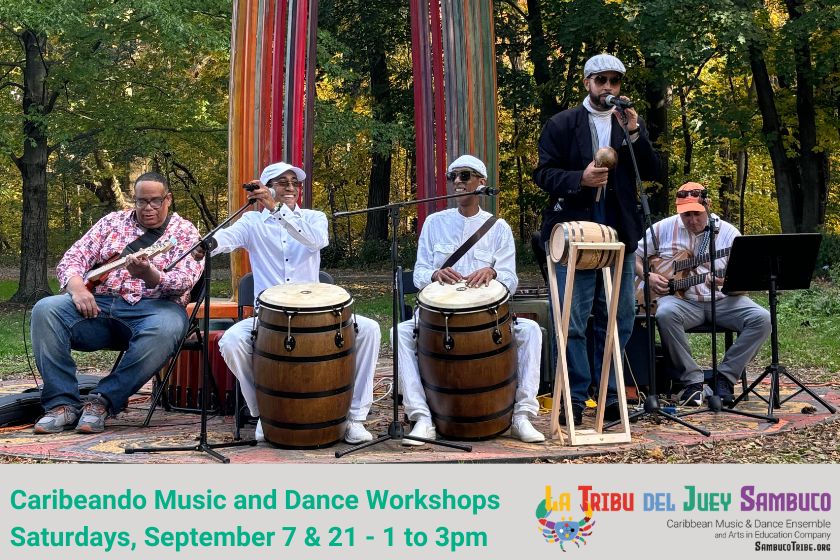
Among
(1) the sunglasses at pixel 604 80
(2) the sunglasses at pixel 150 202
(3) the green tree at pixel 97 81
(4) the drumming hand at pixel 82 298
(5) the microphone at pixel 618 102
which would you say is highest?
(3) the green tree at pixel 97 81

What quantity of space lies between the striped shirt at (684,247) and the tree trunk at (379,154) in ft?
32.1

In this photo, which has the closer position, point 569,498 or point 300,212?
point 569,498

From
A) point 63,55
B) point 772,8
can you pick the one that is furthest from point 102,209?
point 772,8

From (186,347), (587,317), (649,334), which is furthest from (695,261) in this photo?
(186,347)

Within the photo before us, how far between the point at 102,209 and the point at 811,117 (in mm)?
16698

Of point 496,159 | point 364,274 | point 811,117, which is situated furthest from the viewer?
point 364,274

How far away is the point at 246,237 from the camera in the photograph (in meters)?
5.82

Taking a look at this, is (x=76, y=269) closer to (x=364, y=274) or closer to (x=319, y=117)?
(x=319, y=117)

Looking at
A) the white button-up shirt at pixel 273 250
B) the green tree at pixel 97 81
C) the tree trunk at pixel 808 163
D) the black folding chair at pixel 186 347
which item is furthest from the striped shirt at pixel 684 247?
the tree trunk at pixel 808 163

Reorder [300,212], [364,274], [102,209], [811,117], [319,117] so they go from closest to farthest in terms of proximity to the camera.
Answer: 1. [300,212]
2. [319,117]
3. [811,117]
4. [364,274]
5. [102,209]

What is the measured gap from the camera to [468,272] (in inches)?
231

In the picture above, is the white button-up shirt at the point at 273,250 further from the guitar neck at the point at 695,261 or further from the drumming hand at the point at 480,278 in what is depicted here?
the guitar neck at the point at 695,261

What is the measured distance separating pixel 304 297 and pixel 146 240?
5.13ft

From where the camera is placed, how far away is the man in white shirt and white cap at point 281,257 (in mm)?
5328
